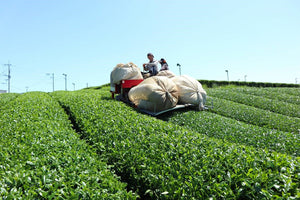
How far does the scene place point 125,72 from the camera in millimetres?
8812

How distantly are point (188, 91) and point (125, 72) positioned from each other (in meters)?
2.77

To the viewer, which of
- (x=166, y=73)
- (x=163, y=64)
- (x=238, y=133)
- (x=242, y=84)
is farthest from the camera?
(x=242, y=84)

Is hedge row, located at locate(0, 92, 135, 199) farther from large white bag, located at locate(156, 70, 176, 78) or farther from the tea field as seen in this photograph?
large white bag, located at locate(156, 70, 176, 78)

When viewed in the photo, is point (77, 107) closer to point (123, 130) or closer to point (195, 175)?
point (123, 130)

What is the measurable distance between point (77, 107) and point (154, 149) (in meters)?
5.24

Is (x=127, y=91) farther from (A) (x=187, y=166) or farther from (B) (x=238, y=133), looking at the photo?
(A) (x=187, y=166)

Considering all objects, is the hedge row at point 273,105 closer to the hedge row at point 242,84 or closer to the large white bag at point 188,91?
the large white bag at point 188,91

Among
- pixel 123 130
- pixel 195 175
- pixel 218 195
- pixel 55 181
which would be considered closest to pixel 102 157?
pixel 123 130

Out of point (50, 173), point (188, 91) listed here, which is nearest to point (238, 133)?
point (188, 91)

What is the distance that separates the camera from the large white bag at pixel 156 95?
757cm

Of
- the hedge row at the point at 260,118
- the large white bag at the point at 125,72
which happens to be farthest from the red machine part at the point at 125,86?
the hedge row at the point at 260,118

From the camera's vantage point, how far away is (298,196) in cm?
227

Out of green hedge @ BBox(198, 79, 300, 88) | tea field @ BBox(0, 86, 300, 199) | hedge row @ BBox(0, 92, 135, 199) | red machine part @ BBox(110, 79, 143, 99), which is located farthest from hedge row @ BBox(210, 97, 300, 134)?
green hedge @ BBox(198, 79, 300, 88)

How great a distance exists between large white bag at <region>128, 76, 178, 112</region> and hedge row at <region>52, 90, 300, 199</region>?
2.25 m
